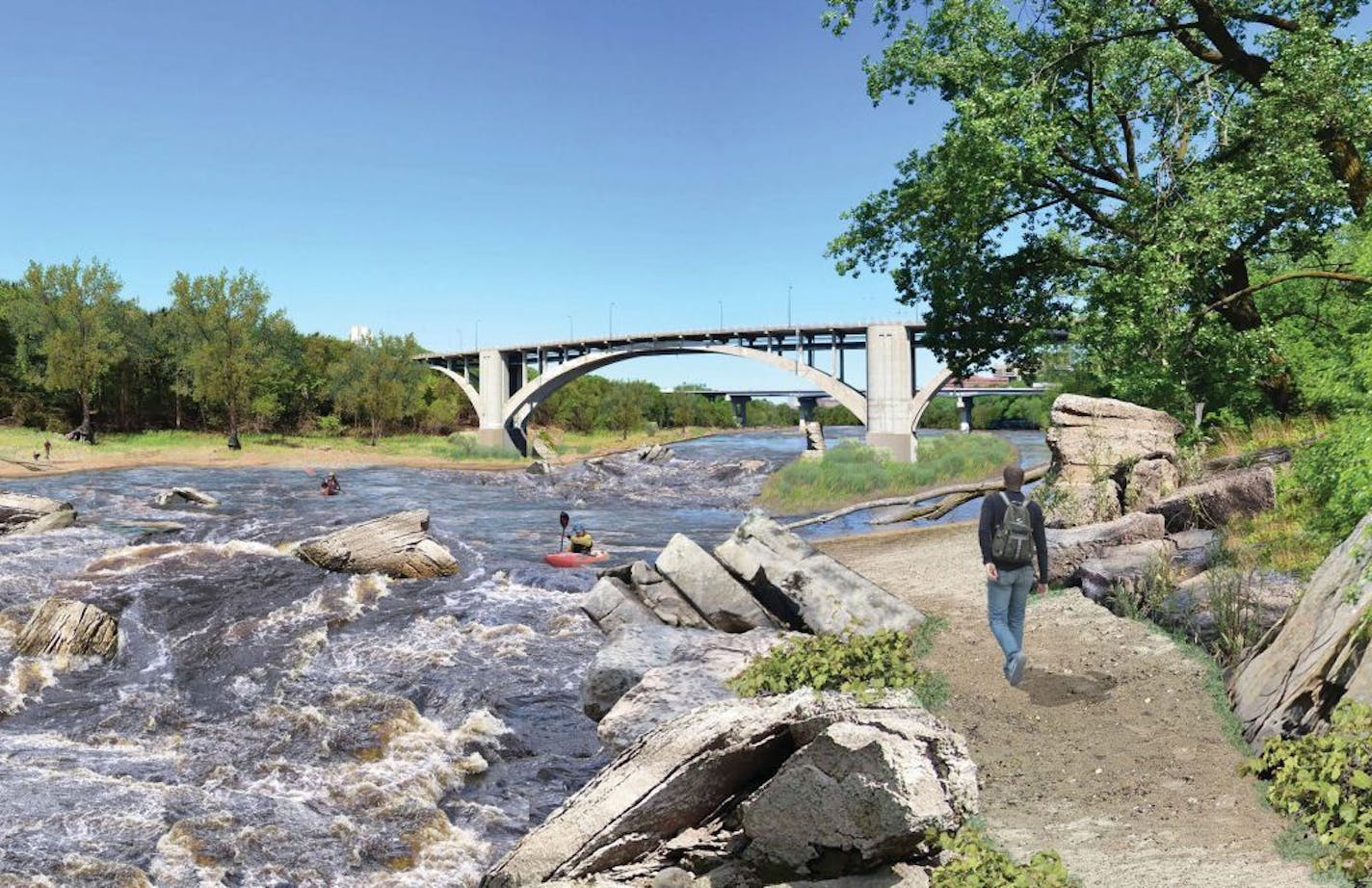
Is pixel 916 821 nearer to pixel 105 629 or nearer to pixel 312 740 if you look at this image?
pixel 312 740

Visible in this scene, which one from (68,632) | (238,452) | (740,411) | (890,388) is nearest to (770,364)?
(890,388)

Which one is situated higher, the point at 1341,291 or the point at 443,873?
the point at 1341,291

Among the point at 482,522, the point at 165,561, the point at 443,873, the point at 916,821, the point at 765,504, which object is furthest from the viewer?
the point at 765,504

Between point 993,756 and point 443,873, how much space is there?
497cm

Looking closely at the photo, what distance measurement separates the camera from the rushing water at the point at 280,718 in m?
7.93

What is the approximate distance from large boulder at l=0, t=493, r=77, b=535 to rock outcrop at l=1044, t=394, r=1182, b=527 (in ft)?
83.6

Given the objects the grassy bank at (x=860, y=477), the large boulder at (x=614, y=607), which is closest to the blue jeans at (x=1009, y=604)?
the large boulder at (x=614, y=607)

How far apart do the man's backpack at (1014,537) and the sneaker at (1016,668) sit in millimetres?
945

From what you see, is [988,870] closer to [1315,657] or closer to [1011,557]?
[1315,657]

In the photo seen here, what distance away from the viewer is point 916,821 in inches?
189

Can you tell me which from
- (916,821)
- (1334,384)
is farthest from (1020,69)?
(916,821)

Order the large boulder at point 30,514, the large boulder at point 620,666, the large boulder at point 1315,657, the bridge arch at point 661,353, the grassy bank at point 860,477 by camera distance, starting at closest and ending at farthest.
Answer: the large boulder at point 1315,657
the large boulder at point 620,666
the large boulder at point 30,514
the grassy bank at point 860,477
the bridge arch at point 661,353

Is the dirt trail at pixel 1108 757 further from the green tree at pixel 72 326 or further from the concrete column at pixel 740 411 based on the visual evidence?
the concrete column at pixel 740 411

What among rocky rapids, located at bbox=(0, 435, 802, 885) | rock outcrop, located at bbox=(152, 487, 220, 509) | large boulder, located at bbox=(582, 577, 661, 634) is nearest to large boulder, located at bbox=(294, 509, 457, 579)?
rocky rapids, located at bbox=(0, 435, 802, 885)
